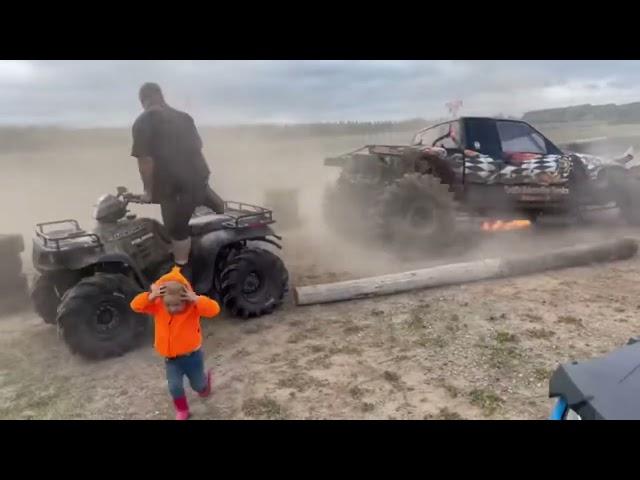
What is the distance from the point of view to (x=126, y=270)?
4770 mm

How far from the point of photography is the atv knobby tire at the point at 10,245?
609 centimetres

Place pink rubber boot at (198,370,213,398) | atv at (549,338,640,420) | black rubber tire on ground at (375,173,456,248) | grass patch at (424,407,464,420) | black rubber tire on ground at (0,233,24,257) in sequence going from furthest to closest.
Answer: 1. black rubber tire on ground at (375,173,456,248)
2. black rubber tire on ground at (0,233,24,257)
3. pink rubber boot at (198,370,213,398)
4. grass patch at (424,407,464,420)
5. atv at (549,338,640,420)

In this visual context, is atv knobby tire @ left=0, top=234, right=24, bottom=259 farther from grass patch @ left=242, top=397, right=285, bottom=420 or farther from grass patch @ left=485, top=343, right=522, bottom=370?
grass patch @ left=485, top=343, right=522, bottom=370

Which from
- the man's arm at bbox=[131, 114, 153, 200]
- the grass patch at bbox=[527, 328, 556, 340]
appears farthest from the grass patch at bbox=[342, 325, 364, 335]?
A: the man's arm at bbox=[131, 114, 153, 200]

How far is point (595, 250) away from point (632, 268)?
1.66 ft

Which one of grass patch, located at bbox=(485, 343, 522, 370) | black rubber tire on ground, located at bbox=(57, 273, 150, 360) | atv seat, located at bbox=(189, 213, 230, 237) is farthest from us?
atv seat, located at bbox=(189, 213, 230, 237)

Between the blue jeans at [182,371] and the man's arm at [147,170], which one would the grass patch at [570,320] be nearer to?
the blue jeans at [182,371]

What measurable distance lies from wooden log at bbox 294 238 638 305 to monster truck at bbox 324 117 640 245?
1.51m

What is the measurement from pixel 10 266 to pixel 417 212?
19.2ft

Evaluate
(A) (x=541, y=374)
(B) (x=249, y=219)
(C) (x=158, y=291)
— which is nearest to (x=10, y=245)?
(B) (x=249, y=219)

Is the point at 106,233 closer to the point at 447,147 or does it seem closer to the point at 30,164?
the point at 447,147

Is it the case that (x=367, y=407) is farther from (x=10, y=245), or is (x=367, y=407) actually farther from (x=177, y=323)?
(x=10, y=245)

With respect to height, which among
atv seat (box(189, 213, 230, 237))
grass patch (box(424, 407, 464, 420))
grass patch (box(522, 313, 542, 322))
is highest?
atv seat (box(189, 213, 230, 237))

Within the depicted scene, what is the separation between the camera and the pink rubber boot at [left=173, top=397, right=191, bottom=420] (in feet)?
11.6
